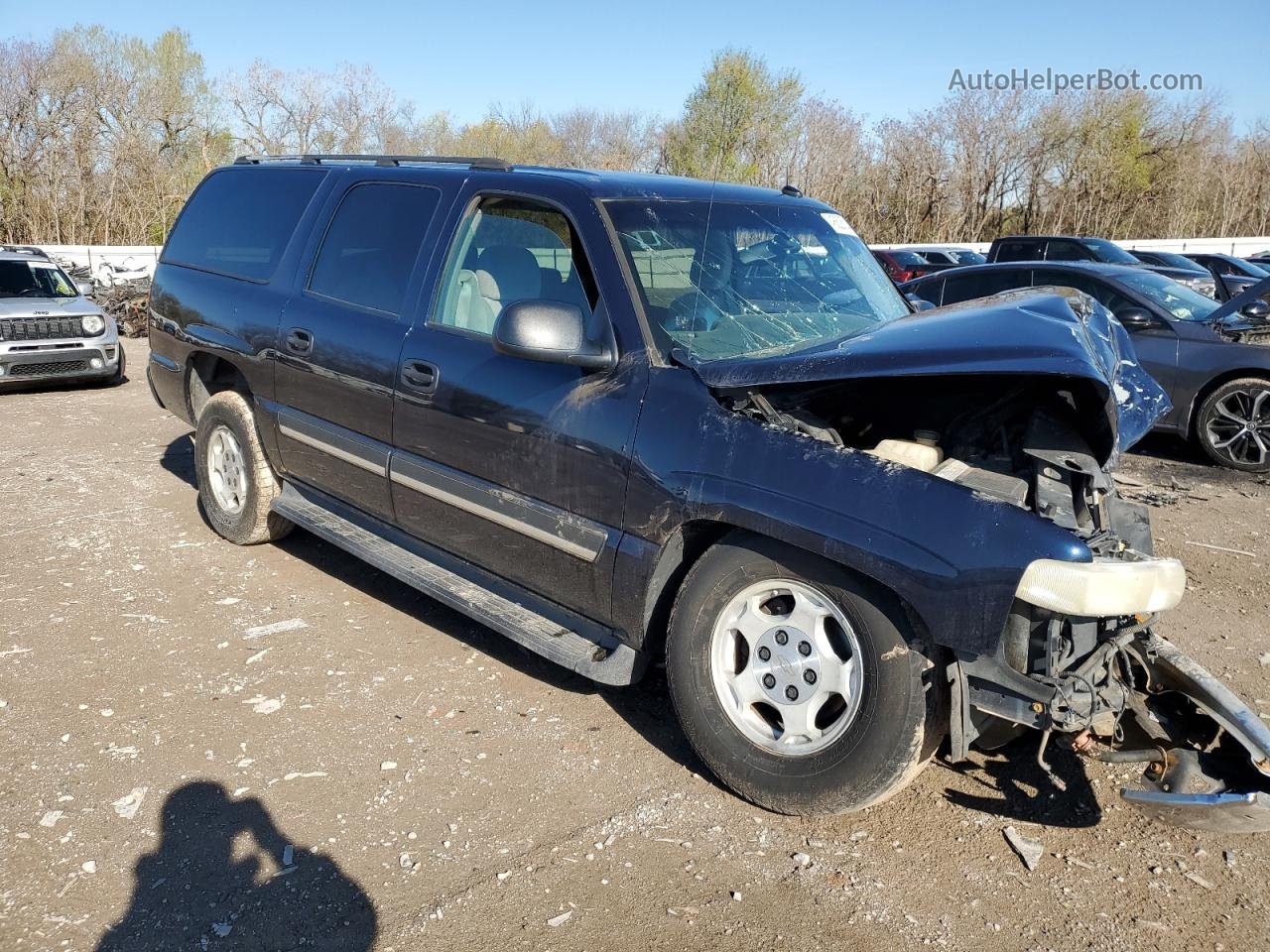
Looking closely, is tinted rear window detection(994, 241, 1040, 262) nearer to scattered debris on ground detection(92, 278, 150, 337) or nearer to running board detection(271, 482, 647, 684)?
scattered debris on ground detection(92, 278, 150, 337)

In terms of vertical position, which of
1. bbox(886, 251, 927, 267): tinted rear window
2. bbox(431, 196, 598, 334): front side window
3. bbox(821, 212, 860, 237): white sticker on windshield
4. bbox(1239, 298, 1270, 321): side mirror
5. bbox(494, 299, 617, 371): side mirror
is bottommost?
bbox(494, 299, 617, 371): side mirror

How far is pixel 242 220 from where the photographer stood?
540 centimetres

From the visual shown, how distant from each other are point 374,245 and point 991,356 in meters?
2.82

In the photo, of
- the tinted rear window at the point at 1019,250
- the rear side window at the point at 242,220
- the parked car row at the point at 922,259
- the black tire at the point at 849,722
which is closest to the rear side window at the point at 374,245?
the rear side window at the point at 242,220

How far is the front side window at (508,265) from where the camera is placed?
3.66m

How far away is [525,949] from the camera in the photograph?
101 inches

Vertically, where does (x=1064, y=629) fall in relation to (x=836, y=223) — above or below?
below

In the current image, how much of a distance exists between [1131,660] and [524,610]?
2.12 metres

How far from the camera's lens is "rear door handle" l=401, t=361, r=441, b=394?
154 inches

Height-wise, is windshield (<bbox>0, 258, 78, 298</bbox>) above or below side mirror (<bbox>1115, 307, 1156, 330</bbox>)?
below

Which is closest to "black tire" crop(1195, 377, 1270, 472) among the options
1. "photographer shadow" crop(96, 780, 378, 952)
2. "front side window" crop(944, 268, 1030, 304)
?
"front side window" crop(944, 268, 1030, 304)

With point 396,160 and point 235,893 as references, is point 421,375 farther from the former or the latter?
point 235,893

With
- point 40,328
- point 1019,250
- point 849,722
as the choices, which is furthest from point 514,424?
point 1019,250

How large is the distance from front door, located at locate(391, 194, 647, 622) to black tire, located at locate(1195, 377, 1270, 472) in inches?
272
